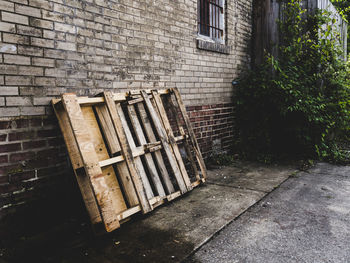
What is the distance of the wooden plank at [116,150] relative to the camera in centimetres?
284

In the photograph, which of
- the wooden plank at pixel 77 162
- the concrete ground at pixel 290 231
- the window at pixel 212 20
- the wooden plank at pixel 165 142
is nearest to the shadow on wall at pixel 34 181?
the wooden plank at pixel 77 162

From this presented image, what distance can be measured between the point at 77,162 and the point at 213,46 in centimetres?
341

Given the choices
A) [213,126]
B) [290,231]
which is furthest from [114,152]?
[213,126]

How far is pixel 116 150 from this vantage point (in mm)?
2859

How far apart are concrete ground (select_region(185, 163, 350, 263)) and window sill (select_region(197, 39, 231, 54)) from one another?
2.63 meters

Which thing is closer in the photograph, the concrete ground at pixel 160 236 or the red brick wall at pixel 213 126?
the concrete ground at pixel 160 236

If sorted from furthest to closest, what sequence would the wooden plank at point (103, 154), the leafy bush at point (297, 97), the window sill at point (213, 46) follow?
1. the leafy bush at point (297, 97)
2. the window sill at point (213, 46)
3. the wooden plank at point (103, 154)

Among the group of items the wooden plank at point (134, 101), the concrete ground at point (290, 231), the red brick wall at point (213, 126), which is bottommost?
the concrete ground at point (290, 231)

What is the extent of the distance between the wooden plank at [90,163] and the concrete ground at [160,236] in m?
0.20

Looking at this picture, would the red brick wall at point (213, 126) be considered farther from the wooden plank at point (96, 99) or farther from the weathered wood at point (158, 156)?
the wooden plank at point (96, 99)

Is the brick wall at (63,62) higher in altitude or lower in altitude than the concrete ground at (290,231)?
higher

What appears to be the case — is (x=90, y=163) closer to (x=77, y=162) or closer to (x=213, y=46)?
(x=77, y=162)

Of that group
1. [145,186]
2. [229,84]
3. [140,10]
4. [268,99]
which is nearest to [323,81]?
[268,99]

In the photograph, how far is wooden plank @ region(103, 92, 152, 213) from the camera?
2.84m
